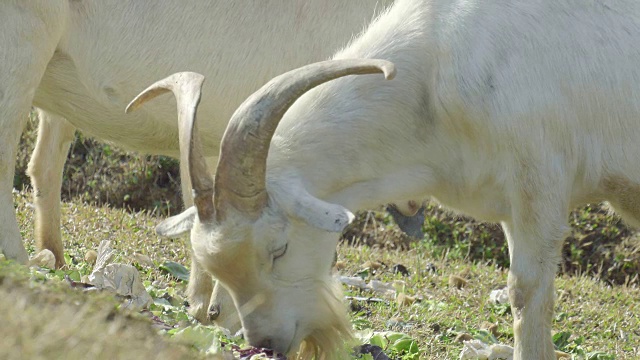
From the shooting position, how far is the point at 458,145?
5277mm

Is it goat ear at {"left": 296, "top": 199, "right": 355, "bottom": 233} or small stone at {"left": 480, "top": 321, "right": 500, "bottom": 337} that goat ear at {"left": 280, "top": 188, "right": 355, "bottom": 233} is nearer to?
goat ear at {"left": 296, "top": 199, "right": 355, "bottom": 233}

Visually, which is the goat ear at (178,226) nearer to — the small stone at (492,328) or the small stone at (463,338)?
the small stone at (463,338)

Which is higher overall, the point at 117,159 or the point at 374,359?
the point at 117,159

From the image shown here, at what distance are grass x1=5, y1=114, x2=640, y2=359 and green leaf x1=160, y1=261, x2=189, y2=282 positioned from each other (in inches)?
1.9

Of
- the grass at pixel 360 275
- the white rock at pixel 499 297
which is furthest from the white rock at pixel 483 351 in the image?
the white rock at pixel 499 297

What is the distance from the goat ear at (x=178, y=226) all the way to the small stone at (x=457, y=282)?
118 inches

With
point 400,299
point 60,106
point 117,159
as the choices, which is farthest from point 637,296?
point 117,159

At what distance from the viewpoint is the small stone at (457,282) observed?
750 centimetres

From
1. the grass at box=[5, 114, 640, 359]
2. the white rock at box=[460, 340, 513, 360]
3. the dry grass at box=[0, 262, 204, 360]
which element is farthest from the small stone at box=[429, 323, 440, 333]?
the dry grass at box=[0, 262, 204, 360]

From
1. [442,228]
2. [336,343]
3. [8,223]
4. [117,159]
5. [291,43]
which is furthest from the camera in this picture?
[117,159]

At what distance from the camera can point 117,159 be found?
11.1m

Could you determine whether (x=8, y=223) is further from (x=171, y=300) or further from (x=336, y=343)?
(x=336, y=343)

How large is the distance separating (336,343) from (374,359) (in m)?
0.25

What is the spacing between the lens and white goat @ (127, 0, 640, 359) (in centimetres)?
486
